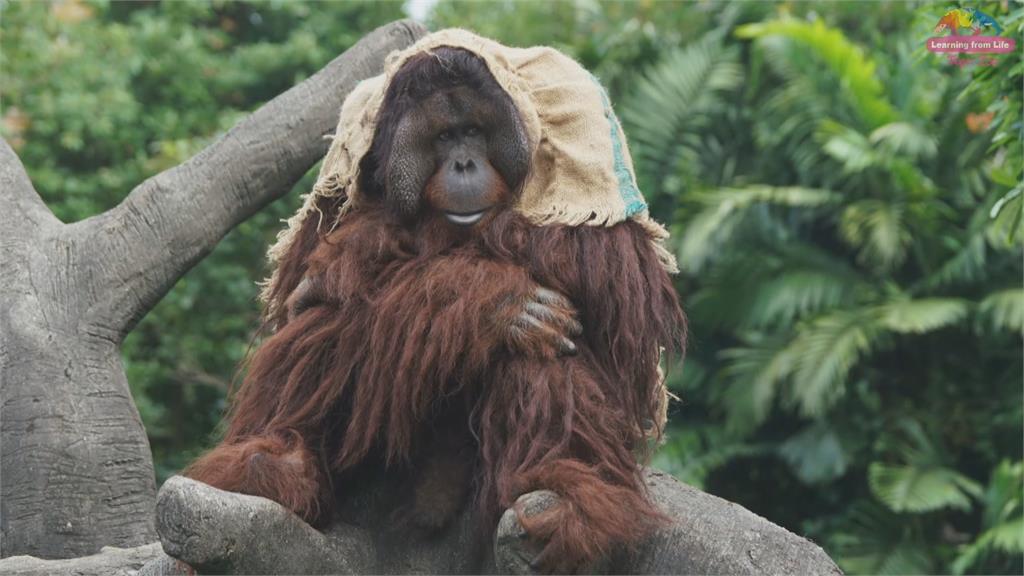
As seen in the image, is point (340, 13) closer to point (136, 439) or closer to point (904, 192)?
point (904, 192)

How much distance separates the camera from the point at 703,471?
7.79 metres

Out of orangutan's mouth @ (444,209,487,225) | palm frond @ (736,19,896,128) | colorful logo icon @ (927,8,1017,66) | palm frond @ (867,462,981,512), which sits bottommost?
palm frond @ (867,462,981,512)

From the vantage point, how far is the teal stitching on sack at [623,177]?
3.26 metres

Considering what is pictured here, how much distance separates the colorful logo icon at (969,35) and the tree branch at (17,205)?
101 inches

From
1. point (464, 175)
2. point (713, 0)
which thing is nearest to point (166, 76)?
point (713, 0)

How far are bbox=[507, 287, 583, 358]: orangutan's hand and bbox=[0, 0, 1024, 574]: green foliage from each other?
412cm

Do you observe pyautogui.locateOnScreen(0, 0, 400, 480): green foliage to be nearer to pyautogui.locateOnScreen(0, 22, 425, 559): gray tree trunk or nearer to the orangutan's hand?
pyautogui.locateOnScreen(0, 22, 425, 559): gray tree trunk

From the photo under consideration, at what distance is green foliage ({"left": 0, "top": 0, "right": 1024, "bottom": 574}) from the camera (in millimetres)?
7223

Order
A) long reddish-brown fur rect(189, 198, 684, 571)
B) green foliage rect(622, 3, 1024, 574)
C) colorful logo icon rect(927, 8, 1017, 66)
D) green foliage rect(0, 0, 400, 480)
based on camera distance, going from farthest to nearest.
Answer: green foliage rect(622, 3, 1024, 574)
green foliage rect(0, 0, 400, 480)
colorful logo icon rect(927, 8, 1017, 66)
long reddish-brown fur rect(189, 198, 684, 571)

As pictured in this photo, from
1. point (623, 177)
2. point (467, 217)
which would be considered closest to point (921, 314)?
point (623, 177)

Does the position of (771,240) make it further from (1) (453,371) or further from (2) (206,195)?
(1) (453,371)

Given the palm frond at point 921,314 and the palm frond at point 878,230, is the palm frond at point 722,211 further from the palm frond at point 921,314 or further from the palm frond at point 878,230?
the palm frond at point 921,314

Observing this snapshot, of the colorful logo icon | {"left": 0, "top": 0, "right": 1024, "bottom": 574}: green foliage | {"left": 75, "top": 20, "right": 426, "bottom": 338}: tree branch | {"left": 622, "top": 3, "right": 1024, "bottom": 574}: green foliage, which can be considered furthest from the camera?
{"left": 622, "top": 3, "right": 1024, "bottom": 574}: green foliage

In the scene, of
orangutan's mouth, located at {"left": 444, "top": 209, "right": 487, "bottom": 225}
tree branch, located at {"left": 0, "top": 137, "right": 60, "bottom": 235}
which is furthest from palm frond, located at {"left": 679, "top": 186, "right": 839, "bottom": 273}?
orangutan's mouth, located at {"left": 444, "top": 209, "right": 487, "bottom": 225}
